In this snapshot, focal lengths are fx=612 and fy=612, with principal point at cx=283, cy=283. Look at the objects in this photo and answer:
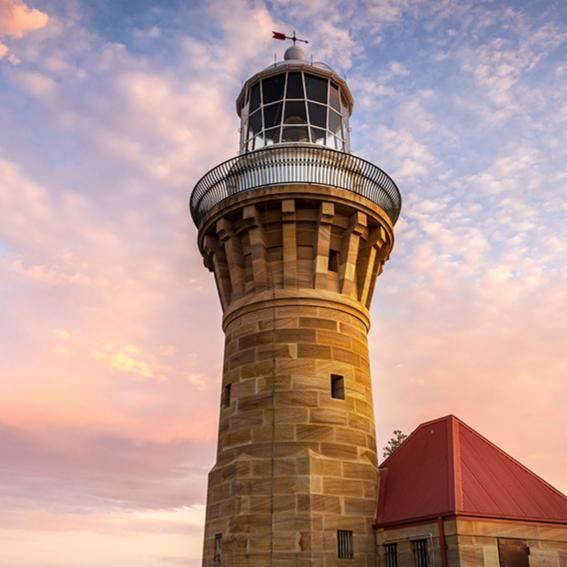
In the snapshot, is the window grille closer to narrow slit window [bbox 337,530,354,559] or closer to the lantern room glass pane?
narrow slit window [bbox 337,530,354,559]

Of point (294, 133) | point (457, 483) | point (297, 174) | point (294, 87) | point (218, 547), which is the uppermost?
point (294, 87)

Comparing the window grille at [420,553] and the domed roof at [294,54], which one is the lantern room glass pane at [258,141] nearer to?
the domed roof at [294,54]

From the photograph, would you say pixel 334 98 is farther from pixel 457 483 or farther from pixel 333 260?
pixel 457 483

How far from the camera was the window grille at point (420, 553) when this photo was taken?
1316 centimetres

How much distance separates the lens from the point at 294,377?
15570 millimetres

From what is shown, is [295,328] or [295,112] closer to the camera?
[295,328]

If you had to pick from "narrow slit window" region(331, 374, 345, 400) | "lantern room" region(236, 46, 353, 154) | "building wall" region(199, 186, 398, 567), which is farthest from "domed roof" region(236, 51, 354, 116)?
"narrow slit window" region(331, 374, 345, 400)

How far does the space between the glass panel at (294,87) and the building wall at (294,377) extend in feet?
14.3

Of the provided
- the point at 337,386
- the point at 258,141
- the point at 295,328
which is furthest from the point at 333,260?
the point at 258,141

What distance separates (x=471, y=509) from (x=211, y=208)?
414 inches

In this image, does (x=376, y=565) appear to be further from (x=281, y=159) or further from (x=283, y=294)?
(x=281, y=159)

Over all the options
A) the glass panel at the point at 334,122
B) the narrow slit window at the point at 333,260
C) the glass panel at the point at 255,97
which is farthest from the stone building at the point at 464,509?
the glass panel at the point at 255,97

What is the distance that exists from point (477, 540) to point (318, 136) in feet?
40.0

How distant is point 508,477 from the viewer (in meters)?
15.0
